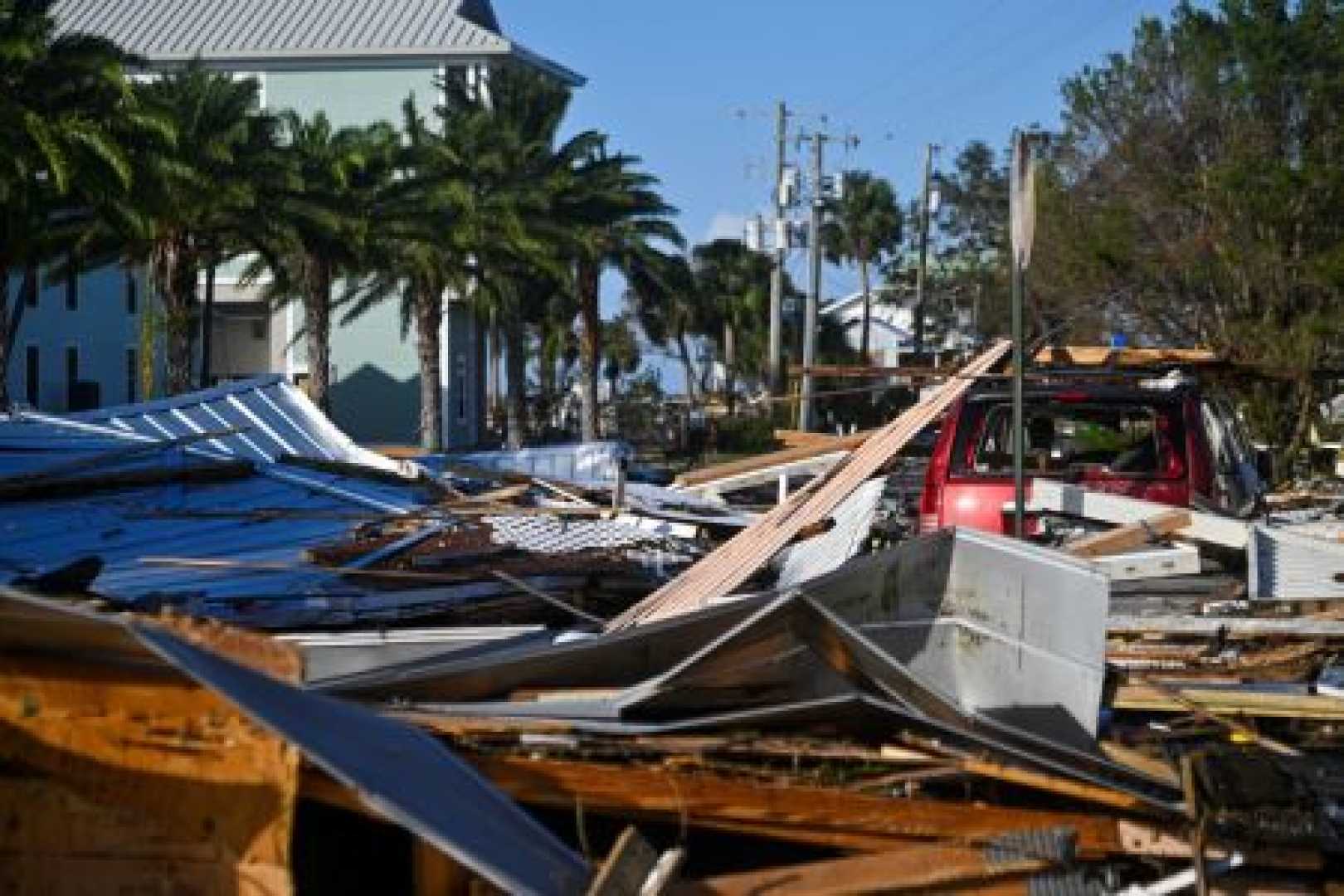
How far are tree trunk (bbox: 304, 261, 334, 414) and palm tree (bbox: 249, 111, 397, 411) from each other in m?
0.02

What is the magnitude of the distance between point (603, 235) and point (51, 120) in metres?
22.2

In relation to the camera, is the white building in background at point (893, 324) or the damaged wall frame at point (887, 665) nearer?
the damaged wall frame at point (887, 665)

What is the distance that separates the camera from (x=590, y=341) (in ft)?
179

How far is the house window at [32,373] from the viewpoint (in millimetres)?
58719

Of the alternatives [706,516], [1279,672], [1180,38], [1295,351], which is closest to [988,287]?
[1180,38]

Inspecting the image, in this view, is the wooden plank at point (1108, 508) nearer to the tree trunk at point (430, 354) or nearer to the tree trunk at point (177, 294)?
the tree trunk at point (177, 294)

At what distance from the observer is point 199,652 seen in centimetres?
492

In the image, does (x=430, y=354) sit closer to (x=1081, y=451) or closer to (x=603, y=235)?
(x=603, y=235)

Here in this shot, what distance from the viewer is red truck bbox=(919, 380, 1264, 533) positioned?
1147cm

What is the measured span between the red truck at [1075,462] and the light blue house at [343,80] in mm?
51955

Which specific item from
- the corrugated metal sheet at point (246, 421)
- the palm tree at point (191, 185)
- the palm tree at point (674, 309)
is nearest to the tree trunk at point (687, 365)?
the palm tree at point (674, 309)

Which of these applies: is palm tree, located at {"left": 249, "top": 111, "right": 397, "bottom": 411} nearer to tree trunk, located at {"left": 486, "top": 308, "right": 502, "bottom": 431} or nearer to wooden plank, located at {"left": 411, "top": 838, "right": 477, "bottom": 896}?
tree trunk, located at {"left": 486, "top": 308, "right": 502, "bottom": 431}

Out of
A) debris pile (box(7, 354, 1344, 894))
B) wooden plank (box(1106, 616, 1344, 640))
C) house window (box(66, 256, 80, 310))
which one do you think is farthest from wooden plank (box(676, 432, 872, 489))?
house window (box(66, 256, 80, 310))

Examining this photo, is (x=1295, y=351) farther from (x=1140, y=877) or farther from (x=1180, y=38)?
(x=1140, y=877)
